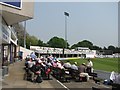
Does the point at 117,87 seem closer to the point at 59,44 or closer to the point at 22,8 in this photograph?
the point at 22,8

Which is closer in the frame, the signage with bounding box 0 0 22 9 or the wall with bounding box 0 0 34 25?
the signage with bounding box 0 0 22 9

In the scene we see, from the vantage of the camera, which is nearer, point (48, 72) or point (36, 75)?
point (36, 75)

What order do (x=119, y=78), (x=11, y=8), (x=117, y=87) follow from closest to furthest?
(x=117, y=87) < (x=119, y=78) < (x=11, y=8)

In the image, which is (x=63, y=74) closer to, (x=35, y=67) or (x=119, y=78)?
(x=35, y=67)

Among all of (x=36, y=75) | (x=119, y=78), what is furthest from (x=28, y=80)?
(x=119, y=78)

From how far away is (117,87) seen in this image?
10.1m

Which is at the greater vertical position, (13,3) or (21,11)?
(13,3)

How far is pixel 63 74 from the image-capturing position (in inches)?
747

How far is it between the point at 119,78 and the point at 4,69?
9851mm

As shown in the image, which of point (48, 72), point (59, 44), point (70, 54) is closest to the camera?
point (48, 72)

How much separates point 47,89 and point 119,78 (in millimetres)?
3820

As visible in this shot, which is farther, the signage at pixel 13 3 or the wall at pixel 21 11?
the wall at pixel 21 11

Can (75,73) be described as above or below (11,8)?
below

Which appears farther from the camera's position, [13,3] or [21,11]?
[21,11]
